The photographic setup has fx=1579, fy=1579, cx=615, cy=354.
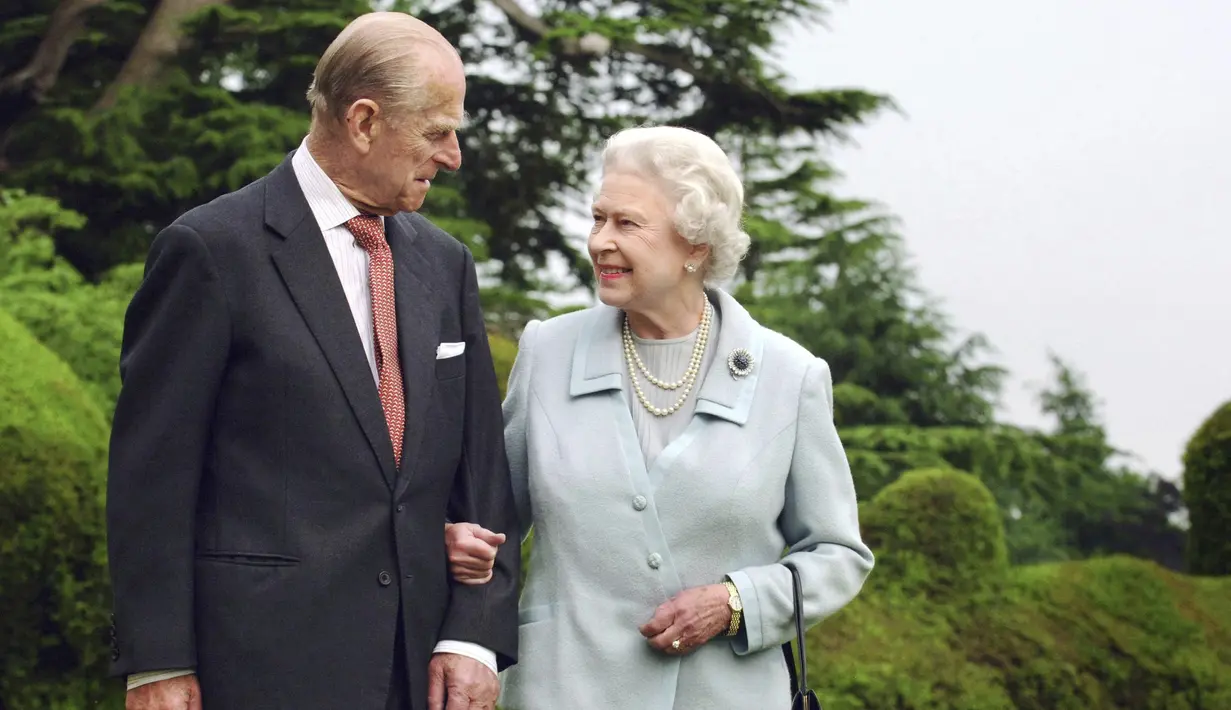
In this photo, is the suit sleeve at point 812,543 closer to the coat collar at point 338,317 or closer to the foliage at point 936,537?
the coat collar at point 338,317

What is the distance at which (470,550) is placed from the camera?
2955mm

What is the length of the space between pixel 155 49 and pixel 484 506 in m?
9.35

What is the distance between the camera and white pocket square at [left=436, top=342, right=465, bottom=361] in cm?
299

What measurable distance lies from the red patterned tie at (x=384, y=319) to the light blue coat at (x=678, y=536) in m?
0.41

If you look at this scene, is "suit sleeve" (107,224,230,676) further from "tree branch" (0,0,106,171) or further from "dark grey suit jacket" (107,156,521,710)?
"tree branch" (0,0,106,171)

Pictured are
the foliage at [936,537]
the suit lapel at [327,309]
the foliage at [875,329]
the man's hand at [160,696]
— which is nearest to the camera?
the man's hand at [160,696]

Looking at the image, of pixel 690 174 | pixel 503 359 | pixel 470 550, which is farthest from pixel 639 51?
pixel 470 550

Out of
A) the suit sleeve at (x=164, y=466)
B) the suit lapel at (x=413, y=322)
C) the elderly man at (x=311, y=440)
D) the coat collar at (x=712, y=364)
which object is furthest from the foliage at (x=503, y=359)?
the suit sleeve at (x=164, y=466)

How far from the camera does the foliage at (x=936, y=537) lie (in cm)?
632

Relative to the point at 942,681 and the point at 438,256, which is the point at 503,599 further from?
the point at 942,681

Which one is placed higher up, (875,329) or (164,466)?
(164,466)

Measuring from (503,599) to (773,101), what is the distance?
10006mm

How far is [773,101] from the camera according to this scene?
12.6m

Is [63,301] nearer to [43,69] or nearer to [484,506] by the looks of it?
[484,506]
